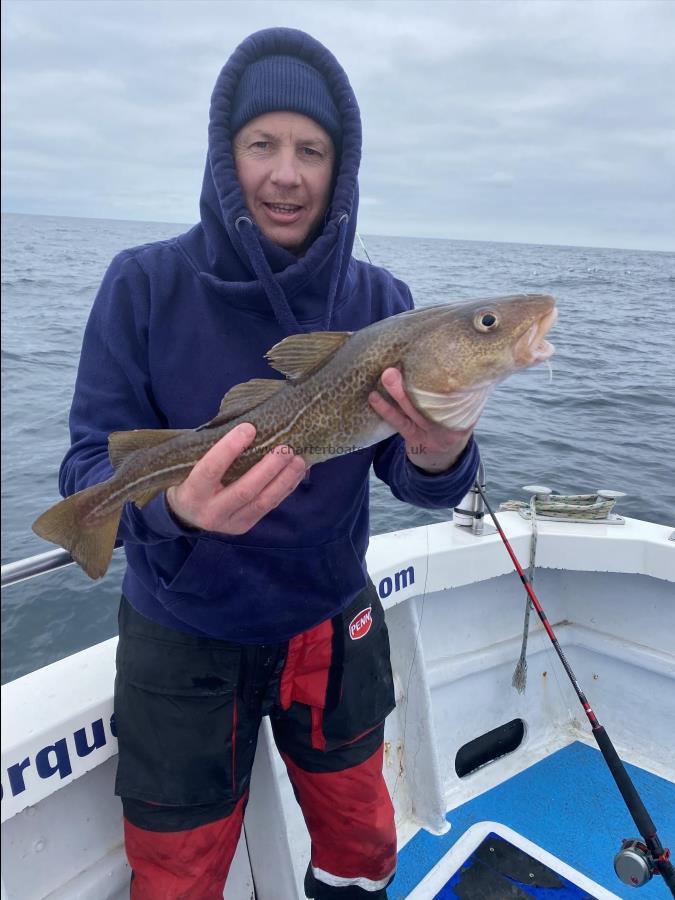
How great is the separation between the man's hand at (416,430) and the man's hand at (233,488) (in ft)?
1.38

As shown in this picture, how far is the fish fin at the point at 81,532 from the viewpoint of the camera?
2.39 meters

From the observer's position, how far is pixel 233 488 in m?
2.17

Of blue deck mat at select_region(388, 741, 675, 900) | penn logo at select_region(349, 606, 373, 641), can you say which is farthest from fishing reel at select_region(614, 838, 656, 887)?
penn logo at select_region(349, 606, 373, 641)

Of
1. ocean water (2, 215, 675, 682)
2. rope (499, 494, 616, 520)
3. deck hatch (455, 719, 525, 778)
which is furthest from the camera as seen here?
ocean water (2, 215, 675, 682)

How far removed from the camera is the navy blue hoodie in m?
2.53

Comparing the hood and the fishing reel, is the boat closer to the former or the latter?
the fishing reel

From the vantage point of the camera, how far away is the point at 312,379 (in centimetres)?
256

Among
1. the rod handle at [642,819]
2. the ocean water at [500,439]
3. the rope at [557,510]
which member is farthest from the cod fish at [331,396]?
the rope at [557,510]

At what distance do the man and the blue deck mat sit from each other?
1.30 meters

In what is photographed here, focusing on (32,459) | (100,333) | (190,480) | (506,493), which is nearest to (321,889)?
(190,480)

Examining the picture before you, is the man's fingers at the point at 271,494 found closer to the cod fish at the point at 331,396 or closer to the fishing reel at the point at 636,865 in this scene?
the cod fish at the point at 331,396

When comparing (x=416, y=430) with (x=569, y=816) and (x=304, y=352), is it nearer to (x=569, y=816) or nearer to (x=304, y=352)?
(x=304, y=352)

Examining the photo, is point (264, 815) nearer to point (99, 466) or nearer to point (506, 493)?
point (99, 466)

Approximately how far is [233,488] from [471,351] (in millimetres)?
985
